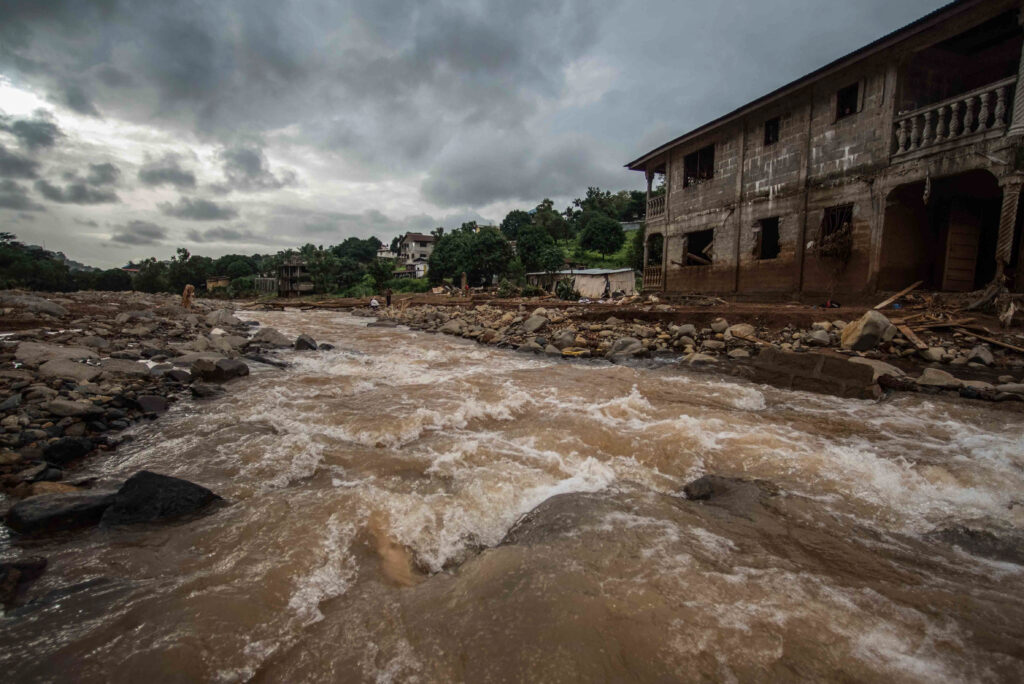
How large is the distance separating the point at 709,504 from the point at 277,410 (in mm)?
5068

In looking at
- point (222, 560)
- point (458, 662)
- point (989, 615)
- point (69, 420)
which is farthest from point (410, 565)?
point (69, 420)

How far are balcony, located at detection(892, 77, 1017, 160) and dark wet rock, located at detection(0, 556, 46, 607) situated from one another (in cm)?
1476

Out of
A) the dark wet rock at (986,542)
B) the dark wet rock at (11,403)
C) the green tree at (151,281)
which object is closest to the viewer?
the dark wet rock at (986,542)

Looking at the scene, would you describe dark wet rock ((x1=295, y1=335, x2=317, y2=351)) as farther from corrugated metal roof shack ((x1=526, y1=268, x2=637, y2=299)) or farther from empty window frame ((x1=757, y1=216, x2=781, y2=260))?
corrugated metal roof shack ((x1=526, y1=268, x2=637, y2=299))

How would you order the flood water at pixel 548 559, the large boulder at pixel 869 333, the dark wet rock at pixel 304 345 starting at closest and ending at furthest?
1. the flood water at pixel 548 559
2. the large boulder at pixel 869 333
3. the dark wet rock at pixel 304 345

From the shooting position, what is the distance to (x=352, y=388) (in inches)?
274

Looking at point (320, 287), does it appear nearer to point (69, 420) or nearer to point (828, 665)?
point (69, 420)

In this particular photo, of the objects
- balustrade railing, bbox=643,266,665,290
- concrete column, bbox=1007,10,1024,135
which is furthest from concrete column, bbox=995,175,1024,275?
balustrade railing, bbox=643,266,665,290

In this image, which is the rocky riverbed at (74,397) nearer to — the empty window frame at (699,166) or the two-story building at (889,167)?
the two-story building at (889,167)

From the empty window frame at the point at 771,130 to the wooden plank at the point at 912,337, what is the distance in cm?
906

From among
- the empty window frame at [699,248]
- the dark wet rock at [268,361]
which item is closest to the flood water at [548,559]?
the dark wet rock at [268,361]

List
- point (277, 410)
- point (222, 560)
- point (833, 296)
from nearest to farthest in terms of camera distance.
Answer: point (222, 560)
point (277, 410)
point (833, 296)

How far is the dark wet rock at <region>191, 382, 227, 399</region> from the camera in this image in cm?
626

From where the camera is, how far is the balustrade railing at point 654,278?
1964 centimetres
